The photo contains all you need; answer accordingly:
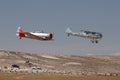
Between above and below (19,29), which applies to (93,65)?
below

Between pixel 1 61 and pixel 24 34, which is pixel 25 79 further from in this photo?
pixel 1 61

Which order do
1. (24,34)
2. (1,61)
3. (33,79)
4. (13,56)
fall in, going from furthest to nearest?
(13,56)
(1,61)
(33,79)
(24,34)

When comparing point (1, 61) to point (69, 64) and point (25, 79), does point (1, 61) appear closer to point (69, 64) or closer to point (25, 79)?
point (69, 64)

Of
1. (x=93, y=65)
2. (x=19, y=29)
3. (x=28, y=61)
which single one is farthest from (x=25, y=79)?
(x=93, y=65)

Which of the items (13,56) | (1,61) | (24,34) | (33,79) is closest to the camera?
(24,34)

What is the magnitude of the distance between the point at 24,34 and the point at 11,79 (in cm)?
2299

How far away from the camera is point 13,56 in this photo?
196 meters

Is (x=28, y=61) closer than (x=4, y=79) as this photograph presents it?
No

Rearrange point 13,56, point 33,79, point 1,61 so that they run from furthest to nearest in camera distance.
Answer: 1. point 13,56
2. point 1,61
3. point 33,79

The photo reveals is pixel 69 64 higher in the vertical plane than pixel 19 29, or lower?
lower

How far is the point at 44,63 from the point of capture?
189 metres

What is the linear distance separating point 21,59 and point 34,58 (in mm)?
11254

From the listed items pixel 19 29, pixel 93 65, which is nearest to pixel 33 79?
pixel 19 29

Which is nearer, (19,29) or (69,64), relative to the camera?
(19,29)
